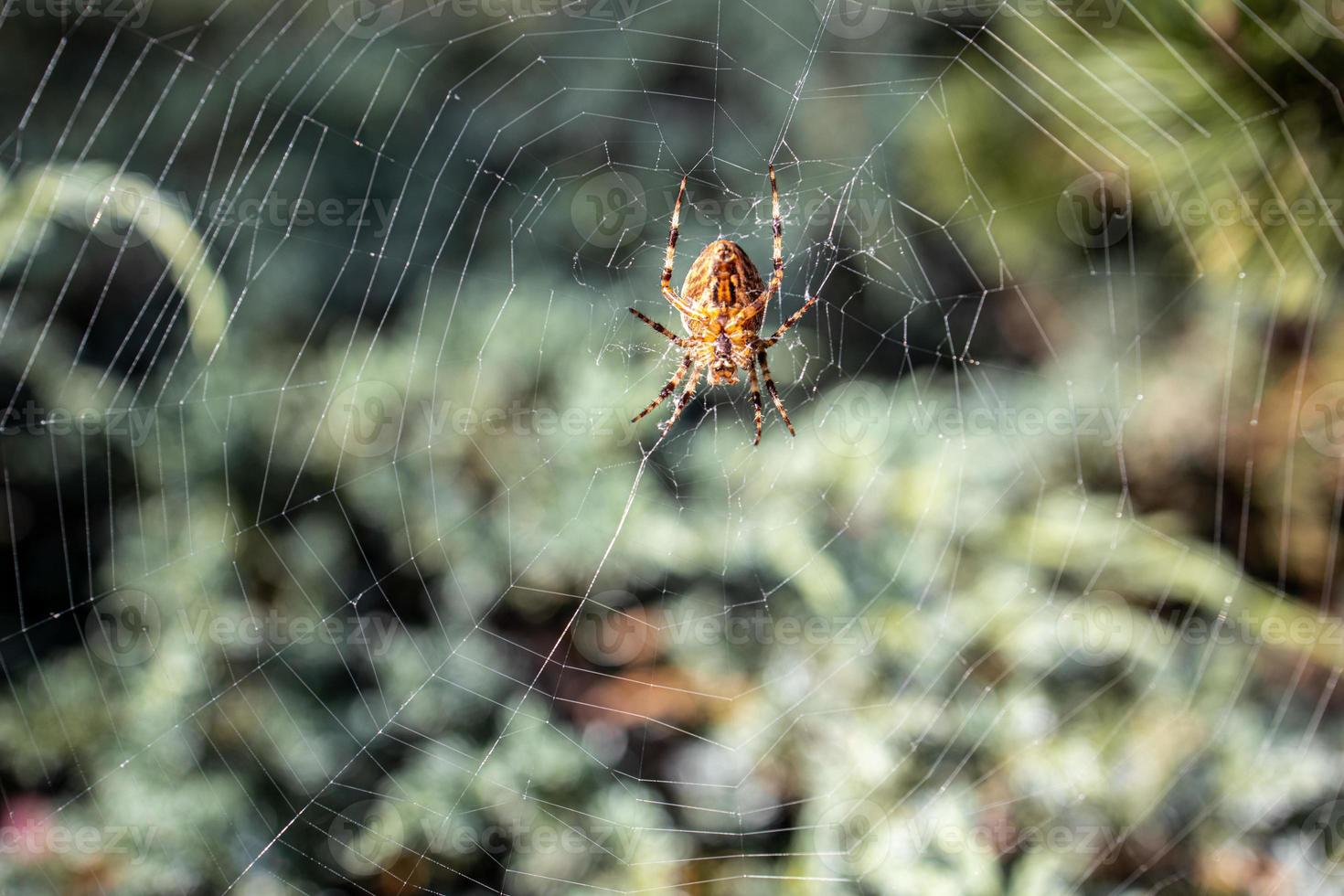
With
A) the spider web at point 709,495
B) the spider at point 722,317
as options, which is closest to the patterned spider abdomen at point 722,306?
the spider at point 722,317

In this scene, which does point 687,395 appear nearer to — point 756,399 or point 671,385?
point 671,385

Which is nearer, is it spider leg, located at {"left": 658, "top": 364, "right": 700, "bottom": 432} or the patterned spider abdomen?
the patterned spider abdomen

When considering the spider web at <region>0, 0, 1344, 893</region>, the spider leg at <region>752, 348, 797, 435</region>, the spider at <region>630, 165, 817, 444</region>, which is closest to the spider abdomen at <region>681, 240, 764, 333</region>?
the spider at <region>630, 165, 817, 444</region>

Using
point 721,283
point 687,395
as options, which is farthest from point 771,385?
point 721,283

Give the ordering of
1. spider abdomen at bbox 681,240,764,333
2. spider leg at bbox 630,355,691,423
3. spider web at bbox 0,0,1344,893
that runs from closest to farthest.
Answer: spider web at bbox 0,0,1344,893 < spider abdomen at bbox 681,240,764,333 < spider leg at bbox 630,355,691,423

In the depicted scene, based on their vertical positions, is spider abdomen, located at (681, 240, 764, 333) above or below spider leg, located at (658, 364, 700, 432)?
above

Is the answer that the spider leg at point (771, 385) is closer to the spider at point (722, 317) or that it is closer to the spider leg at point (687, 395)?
the spider at point (722, 317)

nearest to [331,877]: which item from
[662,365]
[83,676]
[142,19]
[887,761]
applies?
[83,676]

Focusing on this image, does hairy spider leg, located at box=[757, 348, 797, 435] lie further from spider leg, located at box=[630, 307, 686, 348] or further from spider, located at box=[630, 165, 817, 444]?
spider leg, located at box=[630, 307, 686, 348]
